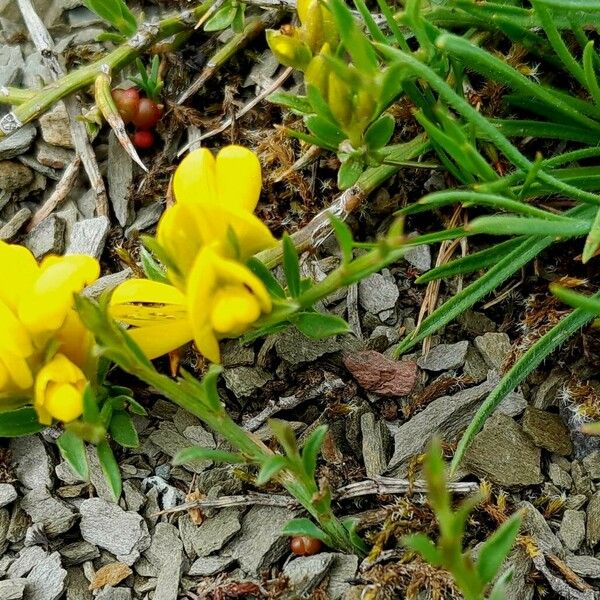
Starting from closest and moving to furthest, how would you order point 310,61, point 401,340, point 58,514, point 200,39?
1. point 310,61
2. point 58,514
3. point 401,340
4. point 200,39

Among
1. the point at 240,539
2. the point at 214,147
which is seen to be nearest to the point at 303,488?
the point at 240,539

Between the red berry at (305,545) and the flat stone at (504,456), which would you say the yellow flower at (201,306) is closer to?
the red berry at (305,545)

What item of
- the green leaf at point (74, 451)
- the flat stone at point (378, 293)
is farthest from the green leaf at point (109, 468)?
the flat stone at point (378, 293)

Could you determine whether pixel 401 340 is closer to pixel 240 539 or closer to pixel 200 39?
pixel 240 539

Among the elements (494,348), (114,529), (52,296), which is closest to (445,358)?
(494,348)

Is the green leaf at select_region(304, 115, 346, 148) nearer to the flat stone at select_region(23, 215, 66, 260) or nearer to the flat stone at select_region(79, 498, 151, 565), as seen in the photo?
the flat stone at select_region(23, 215, 66, 260)

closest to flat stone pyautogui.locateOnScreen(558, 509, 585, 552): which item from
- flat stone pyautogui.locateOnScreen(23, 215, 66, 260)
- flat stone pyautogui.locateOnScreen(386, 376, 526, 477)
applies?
flat stone pyautogui.locateOnScreen(386, 376, 526, 477)

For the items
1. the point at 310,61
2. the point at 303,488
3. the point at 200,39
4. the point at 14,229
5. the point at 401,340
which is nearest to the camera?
the point at 303,488
